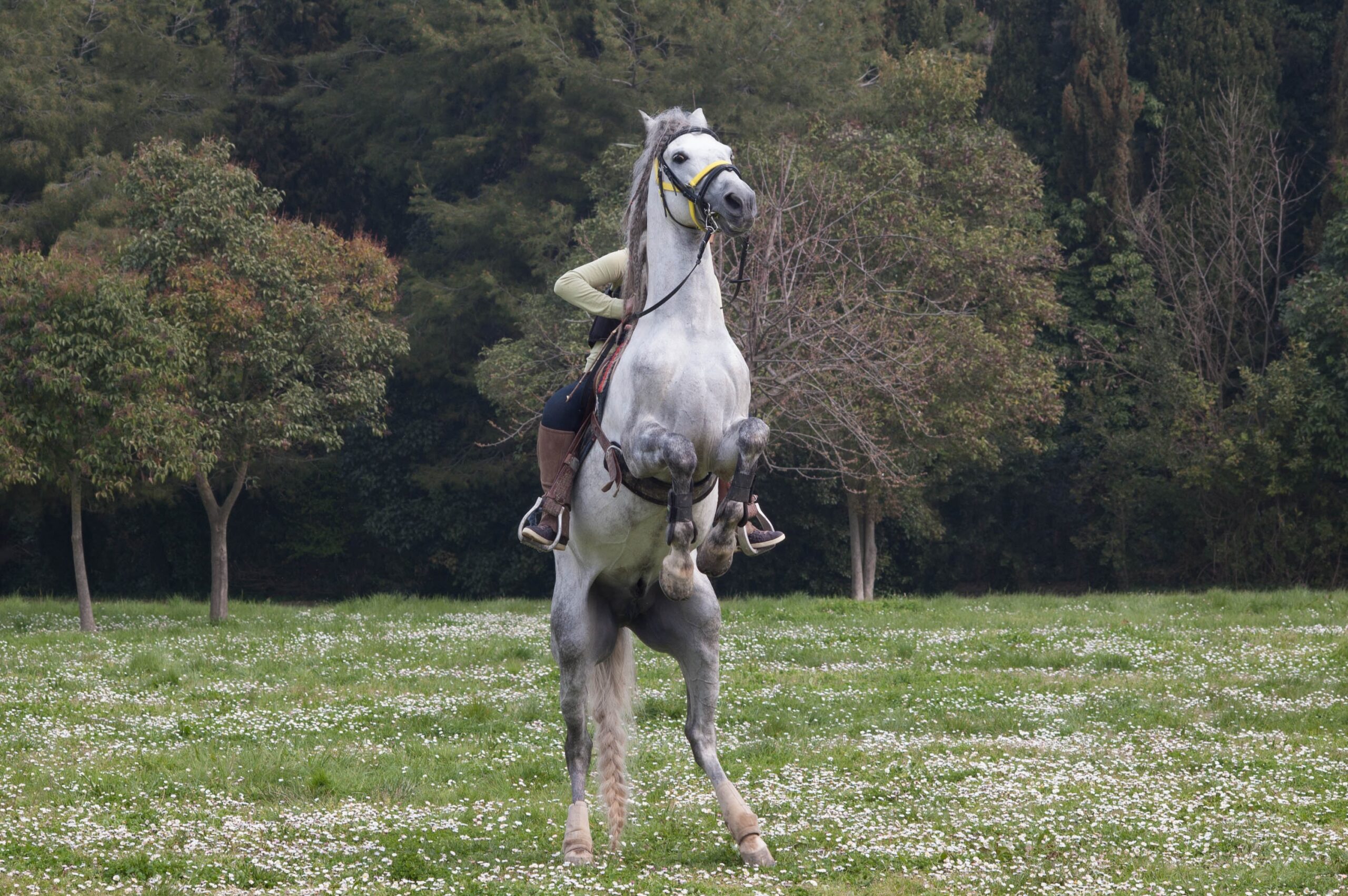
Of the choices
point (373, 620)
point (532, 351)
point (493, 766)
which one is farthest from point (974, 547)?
point (493, 766)

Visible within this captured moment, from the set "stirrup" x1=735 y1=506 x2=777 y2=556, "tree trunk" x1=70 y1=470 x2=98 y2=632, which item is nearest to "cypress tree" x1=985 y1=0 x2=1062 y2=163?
"tree trunk" x1=70 y1=470 x2=98 y2=632

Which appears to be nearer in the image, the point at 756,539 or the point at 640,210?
the point at 756,539

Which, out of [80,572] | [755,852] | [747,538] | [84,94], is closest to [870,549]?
[80,572]

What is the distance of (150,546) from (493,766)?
114 feet

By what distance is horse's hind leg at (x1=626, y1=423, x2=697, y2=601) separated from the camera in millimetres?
8539

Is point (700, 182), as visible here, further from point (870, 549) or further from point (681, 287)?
point (870, 549)

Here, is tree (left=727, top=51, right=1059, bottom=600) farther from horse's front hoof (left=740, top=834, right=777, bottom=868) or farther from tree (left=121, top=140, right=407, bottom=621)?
horse's front hoof (left=740, top=834, right=777, bottom=868)

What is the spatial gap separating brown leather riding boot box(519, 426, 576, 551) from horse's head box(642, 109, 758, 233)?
1708mm

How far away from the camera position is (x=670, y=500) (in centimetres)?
866

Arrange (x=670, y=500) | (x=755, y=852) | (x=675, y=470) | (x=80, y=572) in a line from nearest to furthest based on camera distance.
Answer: (x=675, y=470), (x=670, y=500), (x=755, y=852), (x=80, y=572)

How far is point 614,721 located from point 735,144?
26.6 meters

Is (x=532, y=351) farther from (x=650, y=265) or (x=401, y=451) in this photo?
(x=650, y=265)

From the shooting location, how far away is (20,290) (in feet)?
82.7

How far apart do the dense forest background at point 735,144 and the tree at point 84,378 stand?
433 inches
